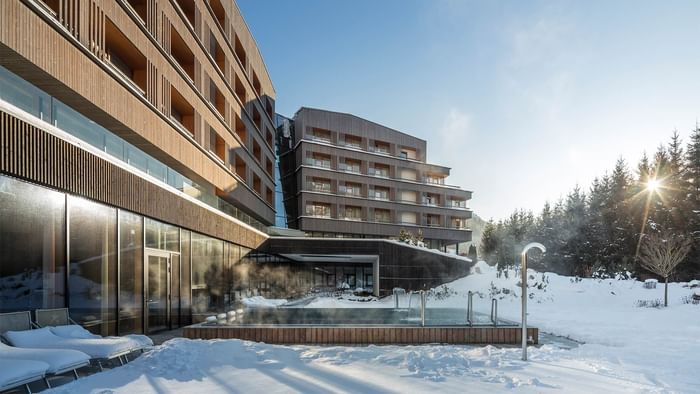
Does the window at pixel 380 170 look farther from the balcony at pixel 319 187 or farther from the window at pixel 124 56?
the window at pixel 124 56

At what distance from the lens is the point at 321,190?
1574 inches

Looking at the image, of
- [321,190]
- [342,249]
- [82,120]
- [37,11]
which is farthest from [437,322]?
[321,190]

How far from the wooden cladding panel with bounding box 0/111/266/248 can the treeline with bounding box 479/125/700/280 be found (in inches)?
1120

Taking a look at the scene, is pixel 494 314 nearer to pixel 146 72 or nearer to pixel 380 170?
pixel 146 72

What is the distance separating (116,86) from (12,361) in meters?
7.63

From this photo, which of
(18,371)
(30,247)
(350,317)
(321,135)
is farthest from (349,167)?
(18,371)

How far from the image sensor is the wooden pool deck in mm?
10688

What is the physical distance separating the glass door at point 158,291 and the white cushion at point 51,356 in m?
5.84

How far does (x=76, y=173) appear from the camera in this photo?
8.20 meters

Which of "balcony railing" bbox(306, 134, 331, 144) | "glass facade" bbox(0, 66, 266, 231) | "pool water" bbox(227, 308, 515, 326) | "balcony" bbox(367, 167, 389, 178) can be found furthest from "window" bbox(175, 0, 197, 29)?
"balcony" bbox(367, 167, 389, 178)

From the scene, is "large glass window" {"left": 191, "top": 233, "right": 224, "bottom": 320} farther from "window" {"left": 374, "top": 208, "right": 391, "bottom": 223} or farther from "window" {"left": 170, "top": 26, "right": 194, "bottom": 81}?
"window" {"left": 374, "top": 208, "right": 391, "bottom": 223}

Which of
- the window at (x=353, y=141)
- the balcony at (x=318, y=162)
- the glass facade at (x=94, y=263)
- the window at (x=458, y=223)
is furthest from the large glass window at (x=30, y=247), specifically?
the window at (x=458, y=223)

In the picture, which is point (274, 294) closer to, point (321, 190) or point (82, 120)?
point (321, 190)

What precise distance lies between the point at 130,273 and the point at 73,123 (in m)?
3.98
